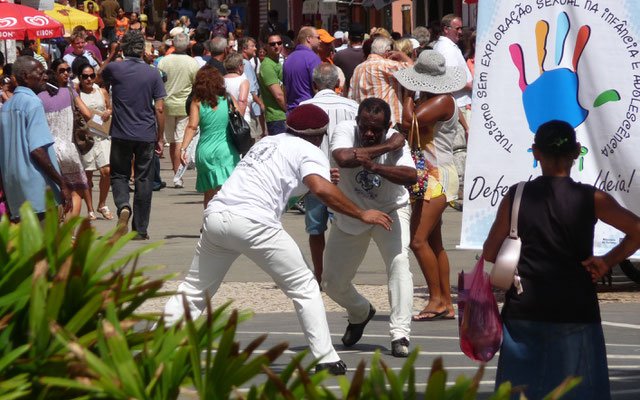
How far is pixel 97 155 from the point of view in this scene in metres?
15.1

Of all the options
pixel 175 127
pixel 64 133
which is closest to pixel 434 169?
pixel 64 133

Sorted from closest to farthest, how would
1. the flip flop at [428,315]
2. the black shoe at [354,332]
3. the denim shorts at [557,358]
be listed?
the denim shorts at [557,358], the black shoe at [354,332], the flip flop at [428,315]

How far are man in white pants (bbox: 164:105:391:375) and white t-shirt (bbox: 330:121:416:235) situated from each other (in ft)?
2.64

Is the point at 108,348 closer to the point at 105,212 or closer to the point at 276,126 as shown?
the point at 105,212

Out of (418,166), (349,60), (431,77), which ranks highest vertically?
(431,77)

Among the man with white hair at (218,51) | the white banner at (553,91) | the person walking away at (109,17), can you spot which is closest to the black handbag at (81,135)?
the man with white hair at (218,51)

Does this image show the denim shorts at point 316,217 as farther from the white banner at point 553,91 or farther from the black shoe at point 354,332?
the black shoe at point 354,332

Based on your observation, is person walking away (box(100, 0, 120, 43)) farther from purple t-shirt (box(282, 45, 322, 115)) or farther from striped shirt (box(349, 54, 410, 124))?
striped shirt (box(349, 54, 410, 124))

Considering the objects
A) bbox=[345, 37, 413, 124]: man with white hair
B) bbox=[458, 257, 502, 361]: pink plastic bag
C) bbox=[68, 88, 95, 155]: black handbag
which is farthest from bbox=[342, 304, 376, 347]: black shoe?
bbox=[68, 88, 95, 155]: black handbag

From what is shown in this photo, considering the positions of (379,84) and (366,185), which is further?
(379,84)

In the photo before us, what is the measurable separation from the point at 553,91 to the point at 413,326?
1.86 meters

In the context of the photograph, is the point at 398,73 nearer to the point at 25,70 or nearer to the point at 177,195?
the point at 25,70

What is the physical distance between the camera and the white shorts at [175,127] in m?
17.8

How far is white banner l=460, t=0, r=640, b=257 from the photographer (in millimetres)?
8844
